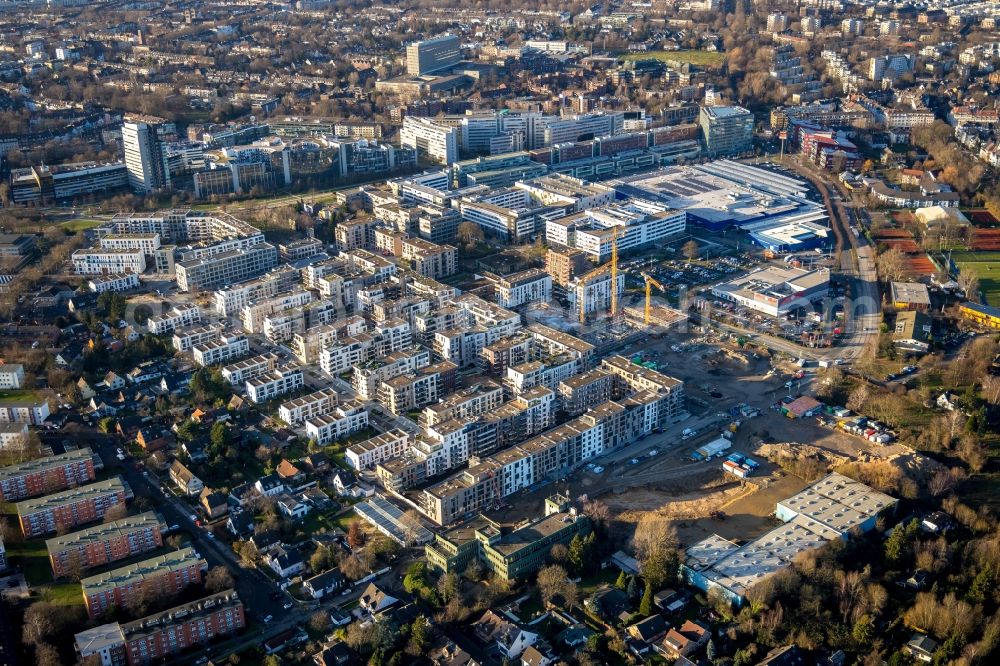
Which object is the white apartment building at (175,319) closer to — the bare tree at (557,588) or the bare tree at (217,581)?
the bare tree at (217,581)

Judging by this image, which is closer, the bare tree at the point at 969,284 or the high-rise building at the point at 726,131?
the bare tree at the point at 969,284

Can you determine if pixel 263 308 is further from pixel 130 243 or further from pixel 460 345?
pixel 130 243

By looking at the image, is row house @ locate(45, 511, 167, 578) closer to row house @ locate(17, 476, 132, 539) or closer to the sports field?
row house @ locate(17, 476, 132, 539)

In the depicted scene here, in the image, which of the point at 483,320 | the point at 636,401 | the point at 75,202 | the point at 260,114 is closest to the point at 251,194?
the point at 75,202

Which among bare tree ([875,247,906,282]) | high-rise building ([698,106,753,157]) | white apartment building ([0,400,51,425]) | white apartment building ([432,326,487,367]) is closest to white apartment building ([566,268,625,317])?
white apartment building ([432,326,487,367])

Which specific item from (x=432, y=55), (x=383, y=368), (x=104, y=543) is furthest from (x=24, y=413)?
(x=432, y=55)

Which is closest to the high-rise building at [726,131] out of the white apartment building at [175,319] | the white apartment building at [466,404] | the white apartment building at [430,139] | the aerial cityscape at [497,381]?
the aerial cityscape at [497,381]
